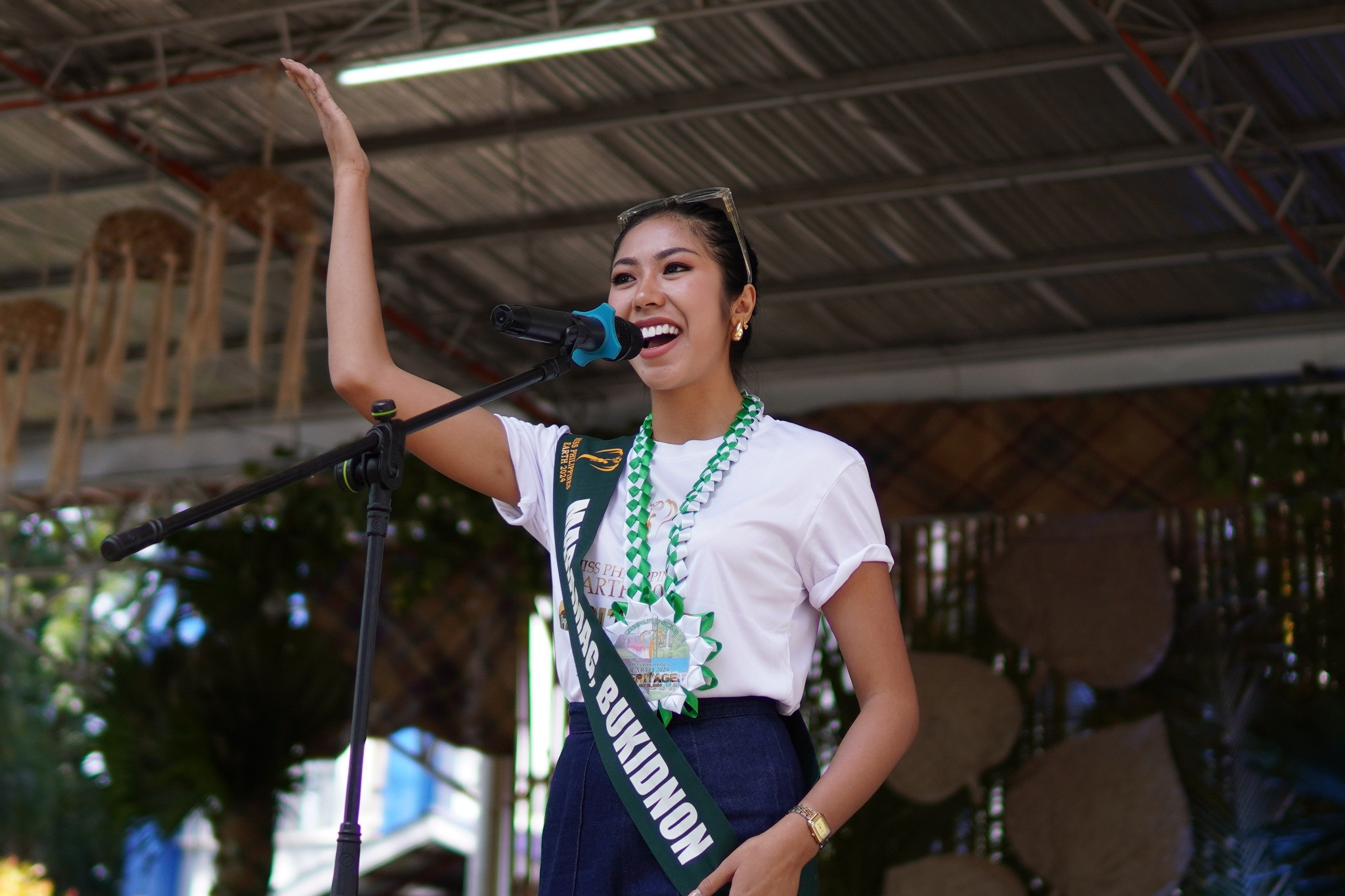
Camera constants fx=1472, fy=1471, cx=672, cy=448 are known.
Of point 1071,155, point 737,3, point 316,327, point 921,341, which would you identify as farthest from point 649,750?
point 316,327

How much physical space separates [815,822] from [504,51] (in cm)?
368

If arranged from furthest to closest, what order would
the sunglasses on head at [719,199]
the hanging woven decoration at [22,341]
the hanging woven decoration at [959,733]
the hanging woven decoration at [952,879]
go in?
the hanging woven decoration at [959,733] → the hanging woven decoration at [952,879] → the hanging woven decoration at [22,341] → the sunglasses on head at [719,199]

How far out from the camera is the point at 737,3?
15.9 ft

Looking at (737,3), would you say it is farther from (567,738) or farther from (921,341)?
(567,738)

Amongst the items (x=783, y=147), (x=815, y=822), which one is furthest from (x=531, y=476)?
(x=783, y=147)

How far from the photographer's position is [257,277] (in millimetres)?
5305

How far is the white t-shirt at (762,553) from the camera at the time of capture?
1.50 m

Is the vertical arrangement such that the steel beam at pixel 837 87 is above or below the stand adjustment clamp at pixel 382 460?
above

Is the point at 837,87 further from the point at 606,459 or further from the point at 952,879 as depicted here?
the point at 606,459

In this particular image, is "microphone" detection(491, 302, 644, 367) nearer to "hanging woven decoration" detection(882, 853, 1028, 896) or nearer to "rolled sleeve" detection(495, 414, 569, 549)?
"rolled sleeve" detection(495, 414, 569, 549)

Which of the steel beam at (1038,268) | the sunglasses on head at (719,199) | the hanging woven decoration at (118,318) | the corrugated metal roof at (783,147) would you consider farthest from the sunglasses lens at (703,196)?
the steel beam at (1038,268)

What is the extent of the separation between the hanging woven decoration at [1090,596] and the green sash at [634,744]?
15.7ft

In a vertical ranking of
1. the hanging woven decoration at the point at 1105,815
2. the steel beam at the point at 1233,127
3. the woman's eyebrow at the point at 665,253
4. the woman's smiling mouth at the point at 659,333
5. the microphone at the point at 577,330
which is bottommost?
the hanging woven decoration at the point at 1105,815

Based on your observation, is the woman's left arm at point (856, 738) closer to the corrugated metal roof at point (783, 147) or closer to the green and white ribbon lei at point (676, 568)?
the green and white ribbon lei at point (676, 568)
